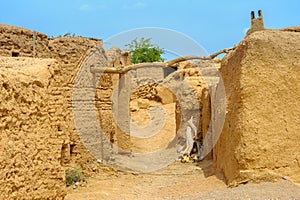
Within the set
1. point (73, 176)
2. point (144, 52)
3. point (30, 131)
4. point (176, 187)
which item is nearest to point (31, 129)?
point (30, 131)

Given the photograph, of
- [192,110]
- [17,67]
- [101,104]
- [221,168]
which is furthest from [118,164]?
[17,67]

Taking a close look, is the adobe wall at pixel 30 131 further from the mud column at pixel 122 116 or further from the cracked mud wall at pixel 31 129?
the mud column at pixel 122 116

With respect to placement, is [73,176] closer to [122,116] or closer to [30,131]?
[122,116]

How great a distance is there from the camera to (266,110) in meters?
4.99

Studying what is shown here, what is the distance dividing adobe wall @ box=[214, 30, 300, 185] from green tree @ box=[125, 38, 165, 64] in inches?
1058

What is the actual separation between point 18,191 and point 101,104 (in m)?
6.63

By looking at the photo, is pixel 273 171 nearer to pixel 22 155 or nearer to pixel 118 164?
pixel 22 155

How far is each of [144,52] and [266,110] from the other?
28233mm

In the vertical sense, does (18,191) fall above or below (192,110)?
below

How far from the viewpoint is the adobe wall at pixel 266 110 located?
487 cm

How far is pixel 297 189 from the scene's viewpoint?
440 centimetres

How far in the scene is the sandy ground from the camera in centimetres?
440

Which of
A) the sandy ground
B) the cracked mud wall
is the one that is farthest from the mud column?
the cracked mud wall

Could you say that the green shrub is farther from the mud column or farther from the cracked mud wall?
the cracked mud wall
